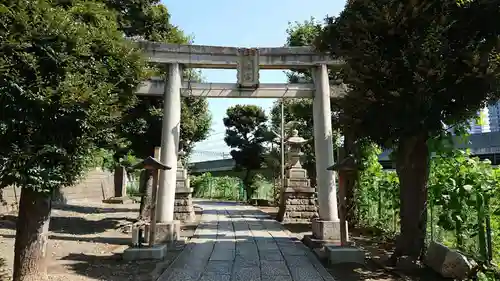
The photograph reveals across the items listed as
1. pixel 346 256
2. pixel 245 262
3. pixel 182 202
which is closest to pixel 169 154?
pixel 245 262

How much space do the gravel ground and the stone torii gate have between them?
1.64 meters

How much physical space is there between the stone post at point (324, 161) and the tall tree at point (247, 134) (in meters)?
22.8

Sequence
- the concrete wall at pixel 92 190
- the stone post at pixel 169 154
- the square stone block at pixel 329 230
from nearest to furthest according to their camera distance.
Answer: the stone post at pixel 169 154 → the square stone block at pixel 329 230 → the concrete wall at pixel 92 190

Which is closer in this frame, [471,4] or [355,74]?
[471,4]

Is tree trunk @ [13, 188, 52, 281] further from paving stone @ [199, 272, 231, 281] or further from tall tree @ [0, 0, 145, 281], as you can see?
paving stone @ [199, 272, 231, 281]

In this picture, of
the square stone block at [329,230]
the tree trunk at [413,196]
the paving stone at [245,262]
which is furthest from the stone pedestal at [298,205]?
the tree trunk at [413,196]

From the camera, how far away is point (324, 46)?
7.22 meters

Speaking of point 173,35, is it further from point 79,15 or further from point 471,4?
point 471,4

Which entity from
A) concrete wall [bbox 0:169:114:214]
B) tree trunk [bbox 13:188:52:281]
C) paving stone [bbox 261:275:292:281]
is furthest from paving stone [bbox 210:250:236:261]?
concrete wall [bbox 0:169:114:214]

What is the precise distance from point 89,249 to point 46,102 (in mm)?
4903

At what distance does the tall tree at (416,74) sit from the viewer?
5.46 m

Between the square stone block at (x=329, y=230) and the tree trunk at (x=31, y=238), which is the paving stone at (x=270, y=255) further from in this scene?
the tree trunk at (x=31, y=238)

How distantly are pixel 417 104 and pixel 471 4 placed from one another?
1672 millimetres

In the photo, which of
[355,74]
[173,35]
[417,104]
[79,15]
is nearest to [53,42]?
[79,15]
